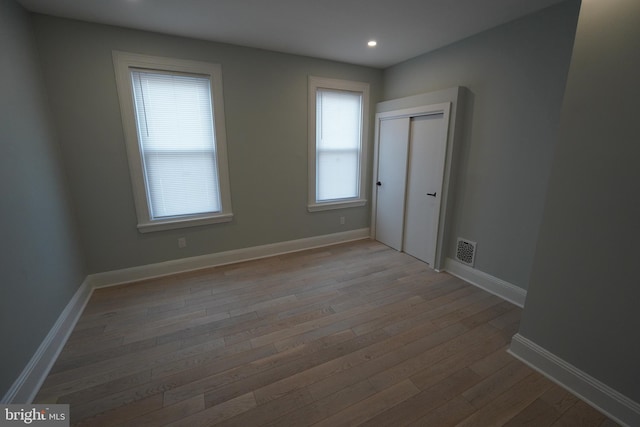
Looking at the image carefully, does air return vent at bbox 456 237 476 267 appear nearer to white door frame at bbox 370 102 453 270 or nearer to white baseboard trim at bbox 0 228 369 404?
white door frame at bbox 370 102 453 270

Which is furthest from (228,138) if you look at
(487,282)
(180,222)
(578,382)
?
(578,382)

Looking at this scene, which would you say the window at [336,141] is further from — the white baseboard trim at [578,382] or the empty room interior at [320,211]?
the white baseboard trim at [578,382]

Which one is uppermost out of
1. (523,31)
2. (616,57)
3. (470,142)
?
(523,31)

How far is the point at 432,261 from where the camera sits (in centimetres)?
326

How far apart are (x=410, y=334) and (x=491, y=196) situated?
1.67 metres

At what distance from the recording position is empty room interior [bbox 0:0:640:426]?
1.48 meters

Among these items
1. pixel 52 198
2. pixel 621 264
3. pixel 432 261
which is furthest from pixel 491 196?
pixel 52 198

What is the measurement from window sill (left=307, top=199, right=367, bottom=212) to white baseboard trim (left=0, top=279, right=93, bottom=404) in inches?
105

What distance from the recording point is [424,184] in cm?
332

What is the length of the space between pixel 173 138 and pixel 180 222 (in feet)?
3.13

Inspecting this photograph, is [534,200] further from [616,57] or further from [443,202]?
[616,57]

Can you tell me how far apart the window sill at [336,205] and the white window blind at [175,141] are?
1.35 metres

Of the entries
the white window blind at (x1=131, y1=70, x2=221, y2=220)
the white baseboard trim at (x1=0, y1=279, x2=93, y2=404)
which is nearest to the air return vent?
the white window blind at (x1=131, y1=70, x2=221, y2=220)

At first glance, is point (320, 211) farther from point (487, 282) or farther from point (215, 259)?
point (487, 282)
